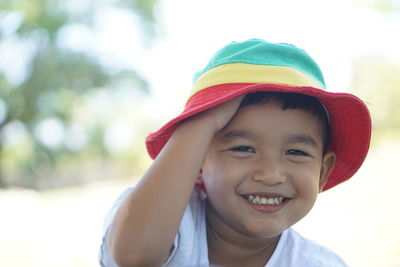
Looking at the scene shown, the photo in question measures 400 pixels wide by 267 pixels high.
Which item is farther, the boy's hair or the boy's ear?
the boy's ear

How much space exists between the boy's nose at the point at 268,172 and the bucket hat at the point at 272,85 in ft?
0.69

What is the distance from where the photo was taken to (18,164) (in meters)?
22.4

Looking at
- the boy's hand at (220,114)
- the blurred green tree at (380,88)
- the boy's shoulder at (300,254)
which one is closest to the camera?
the boy's hand at (220,114)

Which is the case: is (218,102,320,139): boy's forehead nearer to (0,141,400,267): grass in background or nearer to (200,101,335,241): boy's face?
(200,101,335,241): boy's face

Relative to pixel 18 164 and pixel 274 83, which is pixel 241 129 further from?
pixel 18 164

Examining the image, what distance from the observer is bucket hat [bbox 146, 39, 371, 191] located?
165 centimetres

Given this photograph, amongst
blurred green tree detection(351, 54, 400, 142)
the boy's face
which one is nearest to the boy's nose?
the boy's face

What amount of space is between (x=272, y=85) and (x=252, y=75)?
0.10 metres

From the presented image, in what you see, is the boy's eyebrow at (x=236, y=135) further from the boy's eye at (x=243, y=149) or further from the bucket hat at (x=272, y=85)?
the bucket hat at (x=272, y=85)

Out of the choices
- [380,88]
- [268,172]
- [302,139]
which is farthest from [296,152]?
[380,88]

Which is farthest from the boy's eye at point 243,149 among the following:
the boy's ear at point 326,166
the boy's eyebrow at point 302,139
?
the boy's ear at point 326,166

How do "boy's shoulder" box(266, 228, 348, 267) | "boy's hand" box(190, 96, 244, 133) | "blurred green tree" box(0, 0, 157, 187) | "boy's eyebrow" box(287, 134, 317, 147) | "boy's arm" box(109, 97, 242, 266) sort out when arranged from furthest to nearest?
"blurred green tree" box(0, 0, 157, 187) → "boy's shoulder" box(266, 228, 348, 267) → "boy's eyebrow" box(287, 134, 317, 147) → "boy's hand" box(190, 96, 244, 133) → "boy's arm" box(109, 97, 242, 266)

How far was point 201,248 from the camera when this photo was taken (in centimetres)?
183

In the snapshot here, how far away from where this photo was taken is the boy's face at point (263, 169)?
168 cm
